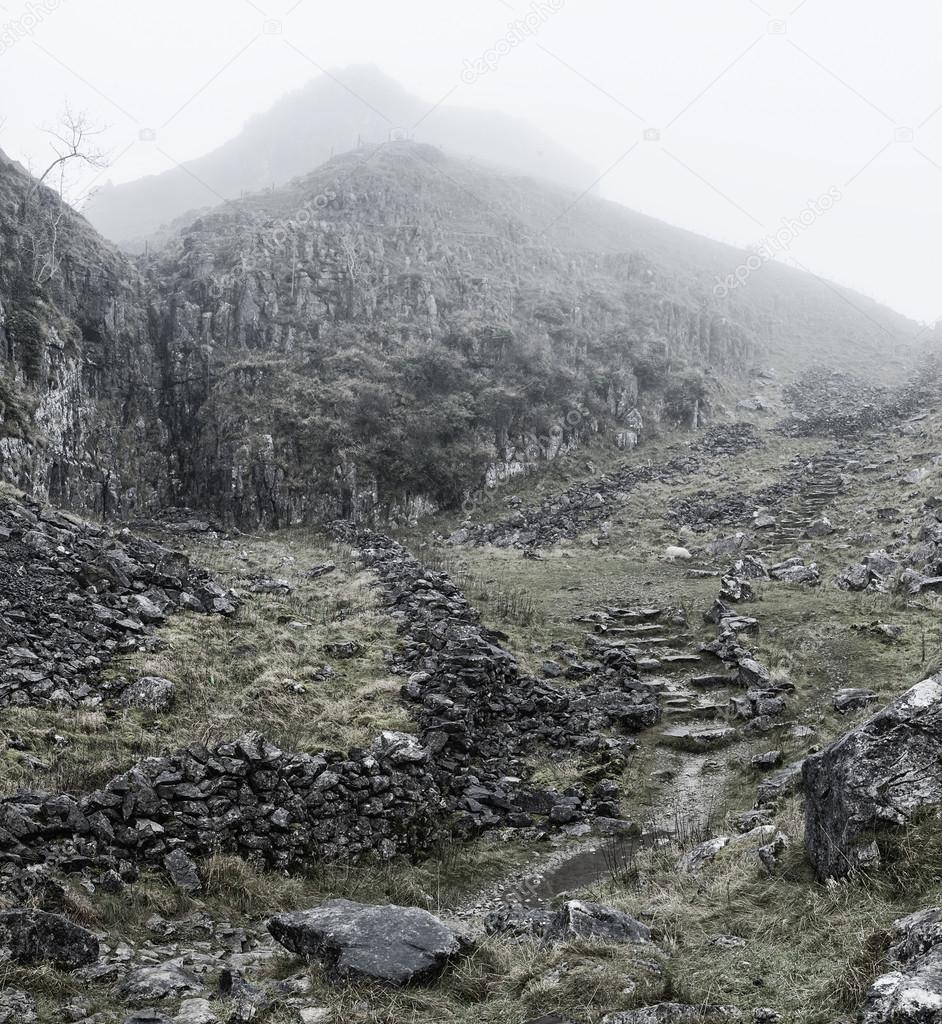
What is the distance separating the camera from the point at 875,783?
5504 mm

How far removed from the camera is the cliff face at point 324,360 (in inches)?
1166

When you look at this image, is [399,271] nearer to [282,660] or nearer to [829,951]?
[282,660]

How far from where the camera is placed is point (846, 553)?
2122cm

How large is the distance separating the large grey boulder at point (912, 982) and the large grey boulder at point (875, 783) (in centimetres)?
135

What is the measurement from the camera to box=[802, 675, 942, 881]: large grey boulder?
5227 mm

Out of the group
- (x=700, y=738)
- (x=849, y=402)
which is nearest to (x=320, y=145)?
(x=849, y=402)

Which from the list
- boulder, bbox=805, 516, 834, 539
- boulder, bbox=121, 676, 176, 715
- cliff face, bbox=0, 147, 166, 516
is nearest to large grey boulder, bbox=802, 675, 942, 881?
boulder, bbox=121, 676, 176, 715

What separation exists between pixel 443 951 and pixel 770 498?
27.9 m

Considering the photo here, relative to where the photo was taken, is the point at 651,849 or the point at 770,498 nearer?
the point at 651,849

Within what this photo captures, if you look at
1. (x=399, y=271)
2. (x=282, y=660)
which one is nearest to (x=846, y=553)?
(x=282, y=660)

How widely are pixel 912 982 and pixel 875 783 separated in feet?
8.30

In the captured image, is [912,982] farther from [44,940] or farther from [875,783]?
[44,940]

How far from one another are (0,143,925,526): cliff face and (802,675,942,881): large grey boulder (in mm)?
26518

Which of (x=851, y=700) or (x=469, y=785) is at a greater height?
(x=851, y=700)
